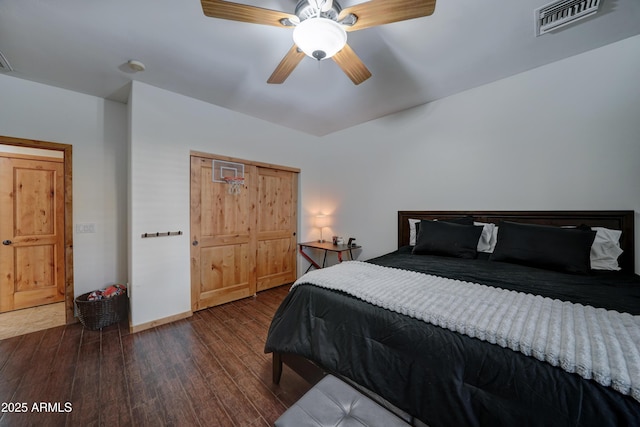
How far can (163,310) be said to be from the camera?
2.57 m

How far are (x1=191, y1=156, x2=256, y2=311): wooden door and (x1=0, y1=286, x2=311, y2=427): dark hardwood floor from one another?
0.59 meters

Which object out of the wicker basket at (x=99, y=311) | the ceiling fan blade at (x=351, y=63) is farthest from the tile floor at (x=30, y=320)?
the ceiling fan blade at (x=351, y=63)

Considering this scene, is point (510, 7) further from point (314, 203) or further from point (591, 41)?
point (314, 203)

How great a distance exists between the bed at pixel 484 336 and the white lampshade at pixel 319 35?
4.79 feet

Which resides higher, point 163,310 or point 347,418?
point 347,418

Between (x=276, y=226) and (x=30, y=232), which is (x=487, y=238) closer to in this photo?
(x=276, y=226)

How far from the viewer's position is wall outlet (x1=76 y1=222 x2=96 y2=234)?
2596 millimetres

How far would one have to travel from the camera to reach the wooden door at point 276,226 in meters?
3.57

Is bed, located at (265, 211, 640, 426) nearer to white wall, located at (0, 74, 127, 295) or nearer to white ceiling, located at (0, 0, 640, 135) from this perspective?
white ceiling, located at (0, 0, 640, 135)

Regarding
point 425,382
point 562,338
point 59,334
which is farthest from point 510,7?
point 59,334

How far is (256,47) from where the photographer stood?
1.91 meters

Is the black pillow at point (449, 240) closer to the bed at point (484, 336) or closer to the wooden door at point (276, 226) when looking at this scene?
the bed at point (484, 336)

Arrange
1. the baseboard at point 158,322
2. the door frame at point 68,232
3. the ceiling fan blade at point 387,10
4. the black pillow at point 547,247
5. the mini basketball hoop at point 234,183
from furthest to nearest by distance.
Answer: the mini basketball hoop at point 234,183 < the door frame at point 68,232 < the baseboard at point 158,322 < the black pillow at point 547,247 < the ceiling fan blade at point 387,10

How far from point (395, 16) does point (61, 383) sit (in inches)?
131
